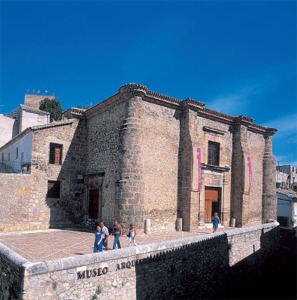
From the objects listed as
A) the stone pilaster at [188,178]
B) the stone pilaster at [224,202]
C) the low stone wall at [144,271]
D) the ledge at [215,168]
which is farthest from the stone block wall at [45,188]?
the stone pilaster at [224,202]

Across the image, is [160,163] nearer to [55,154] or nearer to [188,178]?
[188,178]

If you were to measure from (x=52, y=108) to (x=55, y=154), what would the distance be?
2225cm

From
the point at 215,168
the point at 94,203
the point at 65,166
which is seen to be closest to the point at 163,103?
the point at 215,168

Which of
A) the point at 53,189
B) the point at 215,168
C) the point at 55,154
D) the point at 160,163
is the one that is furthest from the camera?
the point at 215,168

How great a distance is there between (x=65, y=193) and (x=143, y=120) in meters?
6.62

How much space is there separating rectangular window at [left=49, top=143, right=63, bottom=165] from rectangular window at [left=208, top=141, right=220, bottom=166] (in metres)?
9.47

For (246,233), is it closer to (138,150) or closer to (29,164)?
(138,150)

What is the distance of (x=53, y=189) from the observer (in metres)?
17.1

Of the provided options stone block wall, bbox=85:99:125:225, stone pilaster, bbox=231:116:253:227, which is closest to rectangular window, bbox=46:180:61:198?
stone block wall, bbox=85:99:125:225

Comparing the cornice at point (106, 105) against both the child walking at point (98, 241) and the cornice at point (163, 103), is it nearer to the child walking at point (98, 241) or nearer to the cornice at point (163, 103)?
the cornice at point (163, 103)

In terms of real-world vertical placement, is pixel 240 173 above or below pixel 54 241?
above

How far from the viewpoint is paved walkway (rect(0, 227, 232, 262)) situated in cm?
974

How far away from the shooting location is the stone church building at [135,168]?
14953 millimetres

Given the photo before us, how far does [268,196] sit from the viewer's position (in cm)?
2189
